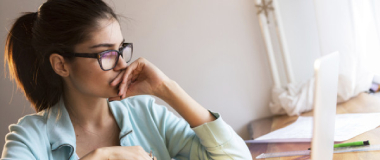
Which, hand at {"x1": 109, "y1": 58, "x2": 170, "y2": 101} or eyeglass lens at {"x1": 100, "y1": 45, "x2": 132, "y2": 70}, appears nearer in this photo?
eyeglass lens at {"x1": 100, "y1": 45, "x2": 132, "y2": 70}

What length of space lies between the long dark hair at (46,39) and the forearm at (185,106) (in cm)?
32

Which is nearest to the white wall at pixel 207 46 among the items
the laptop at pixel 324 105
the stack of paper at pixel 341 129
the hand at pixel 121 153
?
the stack of paper at pixel 341 129

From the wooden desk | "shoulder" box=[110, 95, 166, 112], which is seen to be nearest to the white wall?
the wooden desk

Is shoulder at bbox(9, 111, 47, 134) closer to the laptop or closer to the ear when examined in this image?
the ear

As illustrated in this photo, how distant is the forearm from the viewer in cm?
147

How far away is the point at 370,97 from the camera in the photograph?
1.84m

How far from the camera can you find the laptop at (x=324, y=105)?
0.76 metres

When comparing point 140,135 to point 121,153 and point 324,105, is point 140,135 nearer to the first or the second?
point 121,153

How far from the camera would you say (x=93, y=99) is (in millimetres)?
1494

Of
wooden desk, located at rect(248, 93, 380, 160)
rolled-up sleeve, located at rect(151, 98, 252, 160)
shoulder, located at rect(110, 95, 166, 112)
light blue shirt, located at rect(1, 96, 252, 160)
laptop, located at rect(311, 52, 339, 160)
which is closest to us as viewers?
laptop, located at rect(311, 52, 339, 160)

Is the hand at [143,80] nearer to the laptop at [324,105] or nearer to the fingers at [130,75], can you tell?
the fingers at [130,75]

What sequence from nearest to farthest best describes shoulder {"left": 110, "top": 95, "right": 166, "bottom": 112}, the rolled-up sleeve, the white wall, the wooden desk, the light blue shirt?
the wooden desk → the light blue shirt → the rolled-up sleeve → shoulder {"left": 110, "top": 95, "right": 166, "bottom": 112} → the white wall

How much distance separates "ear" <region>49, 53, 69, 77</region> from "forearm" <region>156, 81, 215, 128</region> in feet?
1.11

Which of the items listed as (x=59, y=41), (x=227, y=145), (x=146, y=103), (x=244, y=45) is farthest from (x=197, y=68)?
(x=59, y=41)
